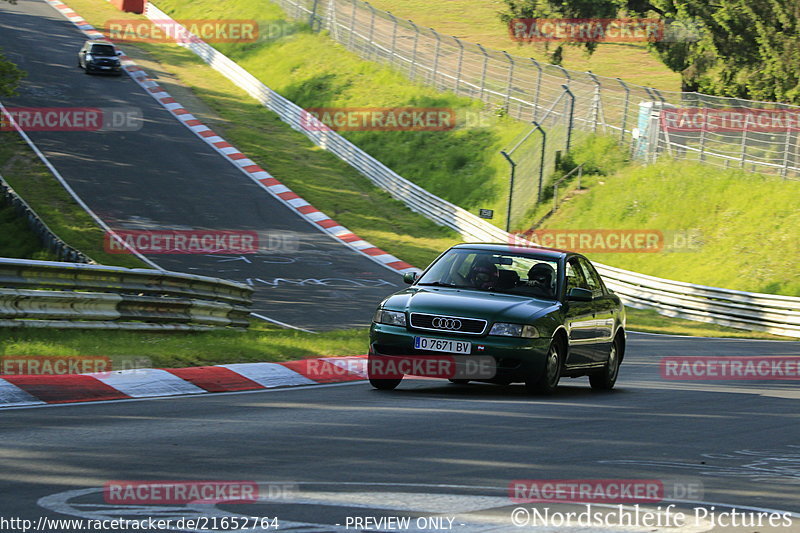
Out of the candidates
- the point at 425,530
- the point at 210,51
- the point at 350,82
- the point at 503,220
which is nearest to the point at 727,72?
the point at 503,220

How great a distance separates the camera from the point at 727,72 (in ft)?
123

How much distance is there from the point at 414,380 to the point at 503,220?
931 inches

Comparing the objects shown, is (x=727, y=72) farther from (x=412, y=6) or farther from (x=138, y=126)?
(x=412, y=6)

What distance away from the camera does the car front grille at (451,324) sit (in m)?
10.7

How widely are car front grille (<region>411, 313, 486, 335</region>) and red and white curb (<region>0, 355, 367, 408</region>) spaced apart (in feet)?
5.33

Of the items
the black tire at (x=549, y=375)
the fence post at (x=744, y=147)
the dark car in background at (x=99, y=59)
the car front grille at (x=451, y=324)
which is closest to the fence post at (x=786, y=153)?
the fence post at (x=744, y=147)

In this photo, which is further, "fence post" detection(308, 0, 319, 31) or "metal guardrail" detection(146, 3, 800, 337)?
"fence post" detection(308, 0, 319, 31)

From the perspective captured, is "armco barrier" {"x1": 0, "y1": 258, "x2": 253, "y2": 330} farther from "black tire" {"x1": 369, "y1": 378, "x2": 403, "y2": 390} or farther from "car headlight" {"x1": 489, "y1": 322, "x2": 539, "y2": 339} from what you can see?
"car headlight" {"x1": 489, "y1": 322, "x2": 539, "y2": 339}

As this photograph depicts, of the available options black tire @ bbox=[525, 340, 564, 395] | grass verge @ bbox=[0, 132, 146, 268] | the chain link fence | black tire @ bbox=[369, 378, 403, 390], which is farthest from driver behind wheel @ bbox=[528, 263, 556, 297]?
the chain link fence

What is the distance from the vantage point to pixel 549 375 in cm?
1107

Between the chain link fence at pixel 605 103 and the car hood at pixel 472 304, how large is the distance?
72.7 ft

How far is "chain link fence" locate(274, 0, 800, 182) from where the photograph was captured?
31750 millimetres

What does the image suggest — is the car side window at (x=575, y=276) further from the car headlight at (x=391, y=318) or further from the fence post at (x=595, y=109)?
the fence post at (x=595, y=109)

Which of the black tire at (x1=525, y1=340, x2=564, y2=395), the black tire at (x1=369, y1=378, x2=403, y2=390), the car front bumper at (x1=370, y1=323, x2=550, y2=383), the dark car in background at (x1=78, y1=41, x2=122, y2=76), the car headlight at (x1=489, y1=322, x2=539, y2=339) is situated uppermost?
the car headlight at (x1=489, y1=322, x2=539, y2=339)
